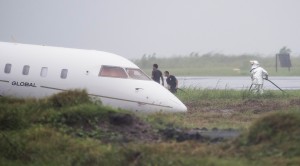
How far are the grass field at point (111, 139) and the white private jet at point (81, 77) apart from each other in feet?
10.5

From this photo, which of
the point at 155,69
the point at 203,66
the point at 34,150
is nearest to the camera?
the point at 34,150

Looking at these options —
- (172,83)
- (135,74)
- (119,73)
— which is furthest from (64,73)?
(172,83)

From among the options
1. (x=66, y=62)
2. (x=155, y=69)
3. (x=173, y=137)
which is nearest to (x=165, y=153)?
(x=173, y=137)

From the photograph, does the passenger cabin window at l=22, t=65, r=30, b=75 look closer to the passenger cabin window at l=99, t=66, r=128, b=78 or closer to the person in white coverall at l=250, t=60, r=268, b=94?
the passenger cabin window at l=99, t=66, r=128, b=78

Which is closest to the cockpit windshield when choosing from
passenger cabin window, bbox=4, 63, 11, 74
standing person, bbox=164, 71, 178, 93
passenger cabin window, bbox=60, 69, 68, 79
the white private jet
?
the white private jet

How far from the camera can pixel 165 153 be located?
13.6m

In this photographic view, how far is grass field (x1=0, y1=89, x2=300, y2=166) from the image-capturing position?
13.4 meters

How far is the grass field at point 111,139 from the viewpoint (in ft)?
43.9

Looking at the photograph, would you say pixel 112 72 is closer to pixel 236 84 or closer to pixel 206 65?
pixel 236 84

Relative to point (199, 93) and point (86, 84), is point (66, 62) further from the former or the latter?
point (199, 93)

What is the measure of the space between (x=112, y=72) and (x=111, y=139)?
24.8 ft

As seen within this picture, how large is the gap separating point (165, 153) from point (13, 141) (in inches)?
154

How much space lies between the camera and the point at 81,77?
23.2 m

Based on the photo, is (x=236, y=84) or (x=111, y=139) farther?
(x=236, y=84)
